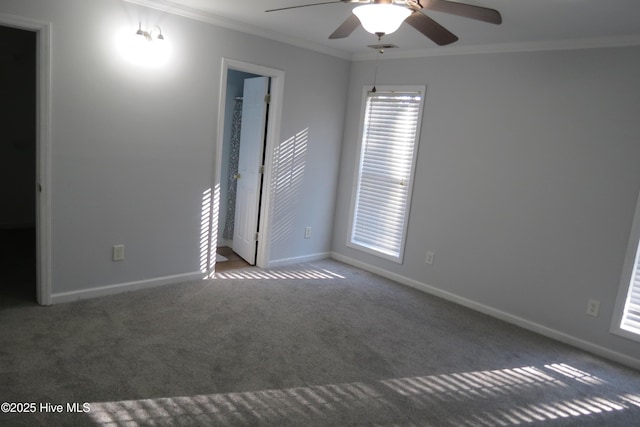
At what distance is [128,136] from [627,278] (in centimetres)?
385

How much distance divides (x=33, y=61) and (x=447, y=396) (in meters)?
5.57

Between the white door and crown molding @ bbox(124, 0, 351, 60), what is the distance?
434mm

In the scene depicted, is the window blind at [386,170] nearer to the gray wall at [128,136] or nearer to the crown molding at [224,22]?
the crown molding at [224,22]

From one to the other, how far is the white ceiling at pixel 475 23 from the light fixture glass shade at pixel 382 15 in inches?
43.2

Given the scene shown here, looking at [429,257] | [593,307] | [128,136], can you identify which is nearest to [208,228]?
[128,136]

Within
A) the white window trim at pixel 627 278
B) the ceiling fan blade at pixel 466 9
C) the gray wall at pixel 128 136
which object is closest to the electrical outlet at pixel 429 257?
the white window trim at pixel 627 278

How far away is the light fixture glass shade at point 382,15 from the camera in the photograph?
1.87 meters

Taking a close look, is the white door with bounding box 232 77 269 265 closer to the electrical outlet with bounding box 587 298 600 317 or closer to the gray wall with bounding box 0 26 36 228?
the gray wall with bounding box 0 26 36 228

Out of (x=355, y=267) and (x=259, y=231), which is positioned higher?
(x=259, y=231)

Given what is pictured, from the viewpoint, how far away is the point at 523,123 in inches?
147

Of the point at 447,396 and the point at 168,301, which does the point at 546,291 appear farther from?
the point at 168,301

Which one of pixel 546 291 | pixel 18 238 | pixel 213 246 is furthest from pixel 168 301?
pixel 546 291

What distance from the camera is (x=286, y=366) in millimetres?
2844

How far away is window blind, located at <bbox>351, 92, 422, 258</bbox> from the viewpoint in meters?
4.55
